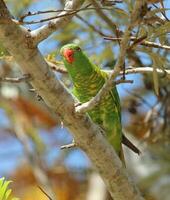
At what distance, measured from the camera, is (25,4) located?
2.10 metres

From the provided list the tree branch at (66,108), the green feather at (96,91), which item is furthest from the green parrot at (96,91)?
the tree branch at (66,108)

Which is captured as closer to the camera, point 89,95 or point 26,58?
point 26,58

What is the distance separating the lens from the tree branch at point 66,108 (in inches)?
43.3

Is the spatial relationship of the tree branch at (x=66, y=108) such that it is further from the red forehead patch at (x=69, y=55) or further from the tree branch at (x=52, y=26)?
the red forehead patch at (x=69, y=55)

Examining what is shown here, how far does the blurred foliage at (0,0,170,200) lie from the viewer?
6.25 ft

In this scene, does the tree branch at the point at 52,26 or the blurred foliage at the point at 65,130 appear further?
the blurred foliage at the point at 65,130

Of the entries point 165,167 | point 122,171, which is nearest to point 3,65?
point 165,167

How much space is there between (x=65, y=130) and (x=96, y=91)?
440mm

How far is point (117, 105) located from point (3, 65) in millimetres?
861

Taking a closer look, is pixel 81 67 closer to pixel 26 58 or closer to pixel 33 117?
pixel 26 58

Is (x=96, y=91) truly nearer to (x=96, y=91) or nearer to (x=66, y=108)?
(x=96, y=91)

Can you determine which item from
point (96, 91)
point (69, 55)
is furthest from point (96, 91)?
point (69, 55)

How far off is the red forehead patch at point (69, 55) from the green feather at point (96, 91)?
0.16 feet

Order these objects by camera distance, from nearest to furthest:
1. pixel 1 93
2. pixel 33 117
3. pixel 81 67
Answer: pixel 81 67, pixel 1 93, pixel 33 117
